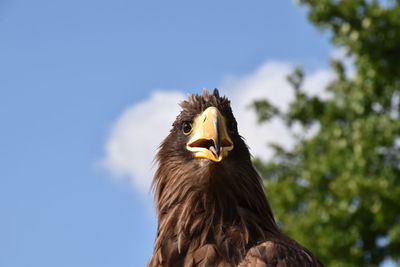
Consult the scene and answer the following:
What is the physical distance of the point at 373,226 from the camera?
61.2ft

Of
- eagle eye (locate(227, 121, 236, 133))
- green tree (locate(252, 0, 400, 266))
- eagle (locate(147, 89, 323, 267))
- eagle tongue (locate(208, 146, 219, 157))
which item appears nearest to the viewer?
eagle (locate(147, 89, 323, 267))

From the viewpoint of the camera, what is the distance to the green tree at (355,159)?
1764cm

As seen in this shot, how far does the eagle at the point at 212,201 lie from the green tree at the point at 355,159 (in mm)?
11966

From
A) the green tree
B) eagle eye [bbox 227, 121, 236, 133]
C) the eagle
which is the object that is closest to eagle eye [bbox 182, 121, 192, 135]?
the eagle

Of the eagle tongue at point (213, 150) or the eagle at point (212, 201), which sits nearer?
the eagle at point (212, 201)

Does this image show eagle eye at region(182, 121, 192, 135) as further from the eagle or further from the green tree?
the green tree

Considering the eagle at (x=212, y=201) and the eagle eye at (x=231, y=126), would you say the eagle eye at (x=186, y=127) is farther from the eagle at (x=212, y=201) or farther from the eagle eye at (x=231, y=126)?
the eagle eye at (x=231, y=126)

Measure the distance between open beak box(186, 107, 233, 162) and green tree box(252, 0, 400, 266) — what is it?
480 inches

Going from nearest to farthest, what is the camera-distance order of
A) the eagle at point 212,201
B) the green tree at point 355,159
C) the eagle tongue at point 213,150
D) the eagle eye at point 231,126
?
1. the eagle at point 212,201
2. the eagle tongue at point 213,150
3. the eagle eye at point 231,126
4. the green tree at point 355,159

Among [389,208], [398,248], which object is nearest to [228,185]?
[389,208]

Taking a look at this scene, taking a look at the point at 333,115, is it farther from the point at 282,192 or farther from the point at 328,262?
the point at 328,262

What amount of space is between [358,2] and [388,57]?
167cm

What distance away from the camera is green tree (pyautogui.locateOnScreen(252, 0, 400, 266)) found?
57.9ft

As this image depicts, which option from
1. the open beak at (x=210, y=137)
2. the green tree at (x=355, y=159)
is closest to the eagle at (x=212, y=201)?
the open beak at (x=210, y=137)
